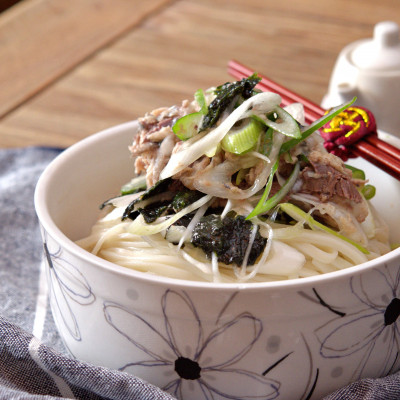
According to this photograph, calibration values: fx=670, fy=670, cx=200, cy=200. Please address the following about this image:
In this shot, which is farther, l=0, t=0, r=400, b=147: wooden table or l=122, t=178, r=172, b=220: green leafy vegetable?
l=0, t=0, r=400, b=147: wooden table

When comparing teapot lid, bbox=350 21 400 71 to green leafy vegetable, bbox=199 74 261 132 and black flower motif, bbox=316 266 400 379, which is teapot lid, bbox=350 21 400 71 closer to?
green leafy vegetable, bbox=199 74 261 132

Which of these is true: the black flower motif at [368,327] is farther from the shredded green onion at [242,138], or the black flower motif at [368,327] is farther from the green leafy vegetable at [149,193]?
the green leafy vegetable at [149,193]

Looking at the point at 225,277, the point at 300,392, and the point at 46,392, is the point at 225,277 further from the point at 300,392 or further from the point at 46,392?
the point at 46,392

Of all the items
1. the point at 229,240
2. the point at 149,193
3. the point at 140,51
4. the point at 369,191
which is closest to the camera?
the point at 229,240

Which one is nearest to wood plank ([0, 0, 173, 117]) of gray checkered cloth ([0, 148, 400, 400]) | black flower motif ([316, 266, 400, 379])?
gray checkered cloth ([0, 148, 400, 400])

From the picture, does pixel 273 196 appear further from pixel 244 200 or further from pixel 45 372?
pixel 45 372

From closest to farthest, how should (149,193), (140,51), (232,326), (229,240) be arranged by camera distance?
(232,326)
(229,240)
(149,193)
(140,51)

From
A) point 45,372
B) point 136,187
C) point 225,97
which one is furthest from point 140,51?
point 45,372
